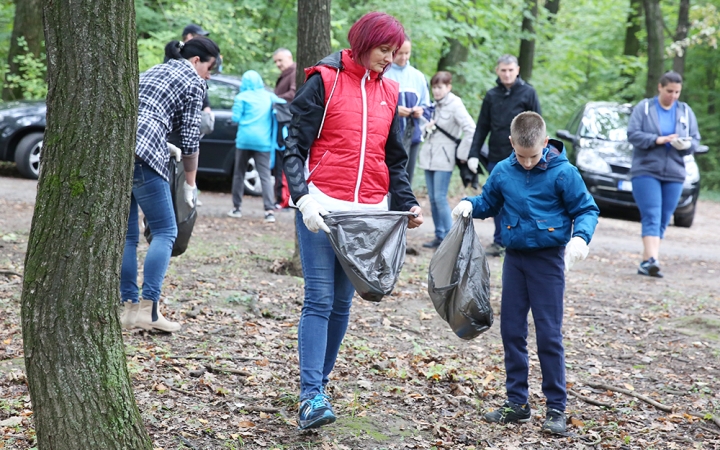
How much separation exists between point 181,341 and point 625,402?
284 cm

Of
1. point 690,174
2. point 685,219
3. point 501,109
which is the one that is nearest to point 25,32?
point 501,109

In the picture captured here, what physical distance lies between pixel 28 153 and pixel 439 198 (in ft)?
22.0

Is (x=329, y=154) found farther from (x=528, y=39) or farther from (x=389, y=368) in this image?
(x=528, y=39)

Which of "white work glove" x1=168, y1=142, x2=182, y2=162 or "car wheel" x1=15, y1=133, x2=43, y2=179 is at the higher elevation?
"white work glove" x1=168, y1=142, x2=182, y2=162

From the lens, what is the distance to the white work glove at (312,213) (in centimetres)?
366

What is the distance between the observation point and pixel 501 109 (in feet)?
28.0

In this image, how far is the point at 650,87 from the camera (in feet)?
59.3

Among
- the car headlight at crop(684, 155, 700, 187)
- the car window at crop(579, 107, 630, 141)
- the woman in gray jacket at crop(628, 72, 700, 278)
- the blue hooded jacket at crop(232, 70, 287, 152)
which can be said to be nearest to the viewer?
the woman in gray jacket at crop(628, 72, 700, 278)

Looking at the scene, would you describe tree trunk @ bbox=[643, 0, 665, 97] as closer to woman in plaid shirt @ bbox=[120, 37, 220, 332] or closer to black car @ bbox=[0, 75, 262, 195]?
black car @ bbox=[0, 75, 262, 195]

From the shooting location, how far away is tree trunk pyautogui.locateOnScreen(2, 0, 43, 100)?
14.3 m

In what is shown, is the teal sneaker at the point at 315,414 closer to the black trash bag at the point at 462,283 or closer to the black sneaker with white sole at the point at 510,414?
the black trash bag at the point at 462,283

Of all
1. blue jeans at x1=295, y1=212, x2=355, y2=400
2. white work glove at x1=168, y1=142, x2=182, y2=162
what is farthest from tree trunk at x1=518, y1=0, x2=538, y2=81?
blue jeans at x1=295, y1=212, x2=355, y2=400

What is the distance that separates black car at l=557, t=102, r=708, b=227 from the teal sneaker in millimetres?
10174

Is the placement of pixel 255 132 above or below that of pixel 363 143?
above
